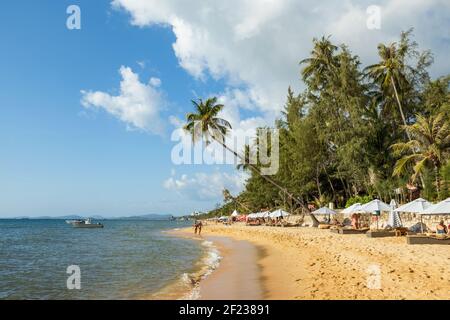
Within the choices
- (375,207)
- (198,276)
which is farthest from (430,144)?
(198,276)

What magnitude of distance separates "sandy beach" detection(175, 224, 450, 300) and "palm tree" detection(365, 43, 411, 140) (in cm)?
2044

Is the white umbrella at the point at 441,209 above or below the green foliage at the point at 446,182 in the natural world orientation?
below

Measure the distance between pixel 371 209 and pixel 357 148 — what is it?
41.9 ft

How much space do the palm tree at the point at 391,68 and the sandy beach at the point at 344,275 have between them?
20.4 meters

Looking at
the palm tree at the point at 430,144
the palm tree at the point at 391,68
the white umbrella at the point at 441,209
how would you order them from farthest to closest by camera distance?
the palm tree at the point at 391,68 < the palm tree at the point at 430,144 < the white umbrella at the point at 441,209

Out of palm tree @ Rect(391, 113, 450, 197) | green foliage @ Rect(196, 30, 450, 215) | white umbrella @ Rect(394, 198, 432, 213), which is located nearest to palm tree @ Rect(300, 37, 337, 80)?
green foliage @ Rect(196, 30, 450, 215)

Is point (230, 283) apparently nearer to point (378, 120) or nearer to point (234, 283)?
point (234, 283)

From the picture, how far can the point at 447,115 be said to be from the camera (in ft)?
101

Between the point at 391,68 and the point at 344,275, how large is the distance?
92.0ft

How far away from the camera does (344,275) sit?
1164cm

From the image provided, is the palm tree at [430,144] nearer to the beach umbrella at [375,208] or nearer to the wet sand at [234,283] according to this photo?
the beach umbrella at [375,208]

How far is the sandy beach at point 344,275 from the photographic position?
9.33m

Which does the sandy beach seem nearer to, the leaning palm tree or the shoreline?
the shoreline

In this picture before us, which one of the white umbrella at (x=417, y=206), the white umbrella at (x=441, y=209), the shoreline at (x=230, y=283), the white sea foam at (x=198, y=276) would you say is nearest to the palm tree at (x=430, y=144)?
the white umbrella at (x=417, y=206)
